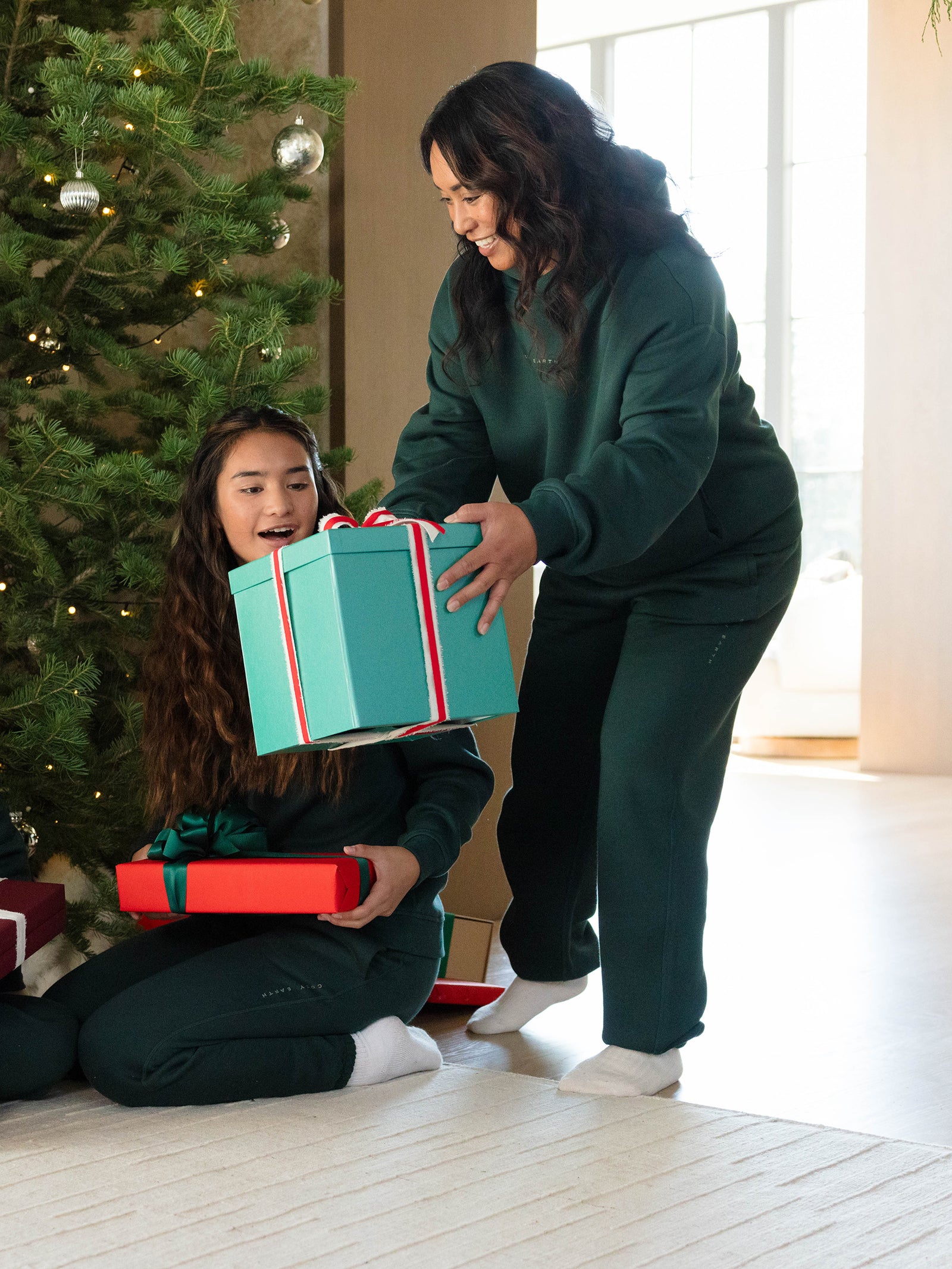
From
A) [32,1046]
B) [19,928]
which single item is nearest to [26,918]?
[19,928]

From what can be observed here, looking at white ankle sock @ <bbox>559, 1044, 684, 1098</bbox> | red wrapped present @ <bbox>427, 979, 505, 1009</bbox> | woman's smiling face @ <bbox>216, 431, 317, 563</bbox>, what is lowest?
red wrapped present @ <bbox>427, 979, 505, 1009</bbox>

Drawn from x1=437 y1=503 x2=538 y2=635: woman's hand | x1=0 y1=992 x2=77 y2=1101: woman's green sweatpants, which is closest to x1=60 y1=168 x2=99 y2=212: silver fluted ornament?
x1=437 y1=503 x2=538 y2=635: woman's hand

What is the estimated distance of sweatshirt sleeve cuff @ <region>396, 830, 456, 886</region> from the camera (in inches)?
66.9

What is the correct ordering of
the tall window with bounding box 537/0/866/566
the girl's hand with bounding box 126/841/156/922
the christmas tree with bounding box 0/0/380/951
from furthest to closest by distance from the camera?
the tall window with bounding box 537/0/866/566 → the christmas tree with bounding box 0/0/380/951 → the girl's hand with bounding box 126/841/156/922

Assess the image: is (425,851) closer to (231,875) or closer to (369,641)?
(231,875)

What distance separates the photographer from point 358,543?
145 cm

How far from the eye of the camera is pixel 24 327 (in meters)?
2.03

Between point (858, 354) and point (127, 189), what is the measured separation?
19.1 feet

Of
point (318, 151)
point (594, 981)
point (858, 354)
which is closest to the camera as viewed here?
point (318, 151)

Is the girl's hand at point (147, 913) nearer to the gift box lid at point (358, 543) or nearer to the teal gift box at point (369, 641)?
the teal gift box at point (369, 641)

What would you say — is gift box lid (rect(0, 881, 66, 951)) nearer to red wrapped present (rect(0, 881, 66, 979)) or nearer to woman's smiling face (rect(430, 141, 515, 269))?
red wrapped present (rect(0, 881, 66, 979))

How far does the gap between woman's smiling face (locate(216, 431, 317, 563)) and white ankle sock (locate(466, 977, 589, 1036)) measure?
724mm

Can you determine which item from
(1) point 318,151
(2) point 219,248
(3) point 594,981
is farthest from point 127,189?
(3) point 594,981

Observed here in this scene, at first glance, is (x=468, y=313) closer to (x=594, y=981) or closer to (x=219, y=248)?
(x=219, y=248)
